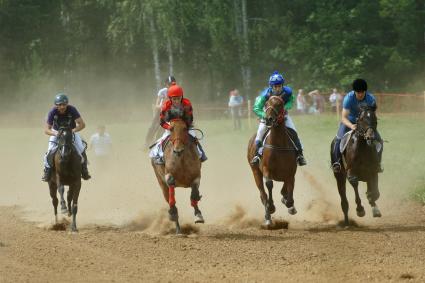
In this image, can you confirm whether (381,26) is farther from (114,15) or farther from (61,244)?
(61,244)

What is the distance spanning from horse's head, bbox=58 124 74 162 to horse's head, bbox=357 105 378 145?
5456mm

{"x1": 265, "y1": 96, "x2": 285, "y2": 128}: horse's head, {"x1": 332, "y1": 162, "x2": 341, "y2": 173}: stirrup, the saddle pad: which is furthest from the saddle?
{"x1": 265, "y1": 96, "x2": 285, "y2": 128}: horse's head

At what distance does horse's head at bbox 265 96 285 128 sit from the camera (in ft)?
52.2

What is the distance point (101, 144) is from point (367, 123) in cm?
1240

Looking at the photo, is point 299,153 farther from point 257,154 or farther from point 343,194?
point 343,194

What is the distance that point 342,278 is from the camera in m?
11.4

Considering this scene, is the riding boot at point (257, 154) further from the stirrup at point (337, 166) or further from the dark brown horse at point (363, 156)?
the dark brown horse at point (363, 156)

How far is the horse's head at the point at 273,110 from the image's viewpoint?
627 inches

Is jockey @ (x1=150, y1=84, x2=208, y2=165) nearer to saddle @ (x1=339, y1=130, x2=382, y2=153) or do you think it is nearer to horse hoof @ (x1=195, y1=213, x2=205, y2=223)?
horse hoof @ (x1=195, y1=213, x2=205, y2=223)

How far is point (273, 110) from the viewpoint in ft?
52.3

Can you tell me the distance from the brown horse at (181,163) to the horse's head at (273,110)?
1.43 m

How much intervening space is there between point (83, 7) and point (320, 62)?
19.4 metres

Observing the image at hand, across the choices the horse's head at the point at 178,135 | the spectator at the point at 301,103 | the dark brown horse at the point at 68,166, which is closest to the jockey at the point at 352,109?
the horse's head at the point at 178,135

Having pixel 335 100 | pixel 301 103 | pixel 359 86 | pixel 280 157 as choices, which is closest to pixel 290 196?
pixel 280 157
